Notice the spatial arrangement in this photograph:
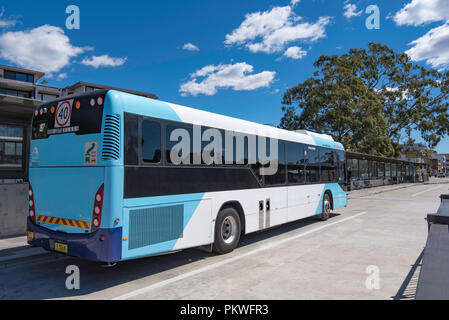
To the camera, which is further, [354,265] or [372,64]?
[372,64]

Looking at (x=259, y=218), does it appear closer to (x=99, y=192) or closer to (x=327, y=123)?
(x=99, y=192)

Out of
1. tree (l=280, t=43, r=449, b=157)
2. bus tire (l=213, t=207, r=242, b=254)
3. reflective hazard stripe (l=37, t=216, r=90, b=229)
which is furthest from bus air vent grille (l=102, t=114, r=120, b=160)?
tree (l=280, t=43, r=449, b=157)

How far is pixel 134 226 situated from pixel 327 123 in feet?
92.9

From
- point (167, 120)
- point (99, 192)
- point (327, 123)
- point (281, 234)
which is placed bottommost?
point (281, 234)

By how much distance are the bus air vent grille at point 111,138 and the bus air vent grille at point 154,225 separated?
939mm

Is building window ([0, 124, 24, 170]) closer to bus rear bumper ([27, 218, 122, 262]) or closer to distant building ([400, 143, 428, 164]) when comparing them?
bus rear bumper ([27, 218, 122, 262])

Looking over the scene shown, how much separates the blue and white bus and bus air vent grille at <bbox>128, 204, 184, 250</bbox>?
16 millimetres

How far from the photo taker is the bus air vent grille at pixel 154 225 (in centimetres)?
515

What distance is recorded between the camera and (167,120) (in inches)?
231

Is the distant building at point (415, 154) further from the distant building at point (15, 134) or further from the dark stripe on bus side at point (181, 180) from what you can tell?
the distant building at point (15, 134)

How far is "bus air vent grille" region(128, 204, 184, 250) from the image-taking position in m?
5.15

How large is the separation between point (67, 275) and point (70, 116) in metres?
2.83
